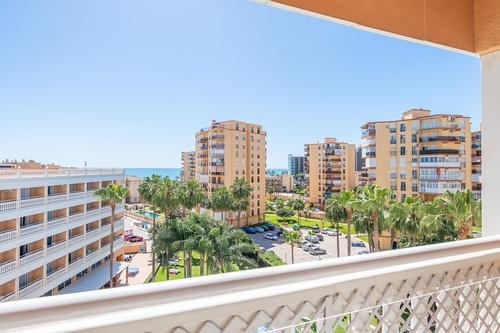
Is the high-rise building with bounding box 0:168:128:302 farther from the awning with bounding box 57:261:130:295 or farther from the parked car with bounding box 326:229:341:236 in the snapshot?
the parked car with bounding box 326:229:341:236

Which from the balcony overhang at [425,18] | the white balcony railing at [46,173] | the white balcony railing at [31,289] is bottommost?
the white balcony railing at [31,289]

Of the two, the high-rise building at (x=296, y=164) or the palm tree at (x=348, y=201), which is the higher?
the high-rise building at (x=296, y=164)

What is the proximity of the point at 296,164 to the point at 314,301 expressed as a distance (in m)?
65.3

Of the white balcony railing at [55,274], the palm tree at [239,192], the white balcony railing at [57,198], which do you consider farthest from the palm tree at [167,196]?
the palm tree at [239,192]

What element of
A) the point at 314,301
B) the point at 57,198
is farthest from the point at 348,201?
the point at 314,301

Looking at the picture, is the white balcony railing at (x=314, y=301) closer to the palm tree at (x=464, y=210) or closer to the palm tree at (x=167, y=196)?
the palm tree at (x=464, y=210)

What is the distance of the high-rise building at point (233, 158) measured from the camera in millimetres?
23453

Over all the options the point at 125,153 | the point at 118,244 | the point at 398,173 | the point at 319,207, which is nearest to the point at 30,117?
the point at 118,244

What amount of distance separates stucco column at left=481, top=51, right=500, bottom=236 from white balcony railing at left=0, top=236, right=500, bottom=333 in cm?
48

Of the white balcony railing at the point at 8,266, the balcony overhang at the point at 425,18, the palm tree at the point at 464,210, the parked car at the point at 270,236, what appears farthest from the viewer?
the parked car at the point at 270,236

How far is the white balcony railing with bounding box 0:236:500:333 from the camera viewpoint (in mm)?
444

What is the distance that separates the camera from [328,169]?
1174 inches

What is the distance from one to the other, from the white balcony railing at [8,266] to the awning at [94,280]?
241 cm

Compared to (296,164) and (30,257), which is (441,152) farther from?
(296,164)
